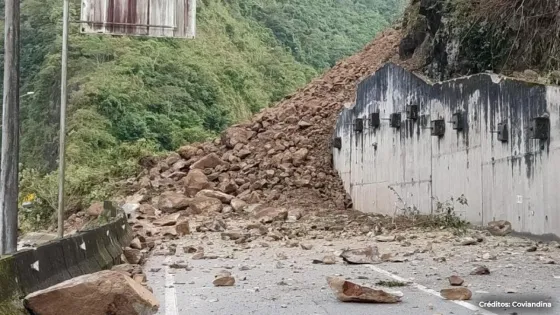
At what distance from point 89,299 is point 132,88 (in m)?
42.4

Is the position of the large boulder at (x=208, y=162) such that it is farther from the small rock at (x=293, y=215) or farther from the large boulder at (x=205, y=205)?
the small rock at (x=293, y=215)

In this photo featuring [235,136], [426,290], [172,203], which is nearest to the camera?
[426,290]

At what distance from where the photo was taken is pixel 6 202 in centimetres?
983

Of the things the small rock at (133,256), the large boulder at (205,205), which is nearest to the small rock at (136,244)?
the small rock at (133,256)

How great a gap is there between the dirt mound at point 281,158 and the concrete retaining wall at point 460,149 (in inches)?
63.4

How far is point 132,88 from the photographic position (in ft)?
157

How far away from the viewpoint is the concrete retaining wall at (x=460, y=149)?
13867 mm

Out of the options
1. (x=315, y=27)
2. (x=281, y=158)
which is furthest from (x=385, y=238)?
(x=315, y=27)

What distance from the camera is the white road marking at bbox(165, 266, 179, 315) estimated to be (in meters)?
7.70

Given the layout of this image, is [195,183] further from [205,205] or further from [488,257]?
[488,257]

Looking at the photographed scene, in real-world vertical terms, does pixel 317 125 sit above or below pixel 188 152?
above

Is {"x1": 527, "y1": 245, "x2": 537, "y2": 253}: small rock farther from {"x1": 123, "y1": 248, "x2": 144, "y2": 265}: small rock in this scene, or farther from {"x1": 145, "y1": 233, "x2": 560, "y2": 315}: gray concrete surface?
{"x1": 123, "y1": 248, "x2": 144, "y2": 265}: small rock

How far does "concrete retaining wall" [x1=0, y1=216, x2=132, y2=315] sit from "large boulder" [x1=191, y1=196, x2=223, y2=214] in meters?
10.4

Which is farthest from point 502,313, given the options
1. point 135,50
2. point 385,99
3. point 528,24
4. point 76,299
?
point 135,50
